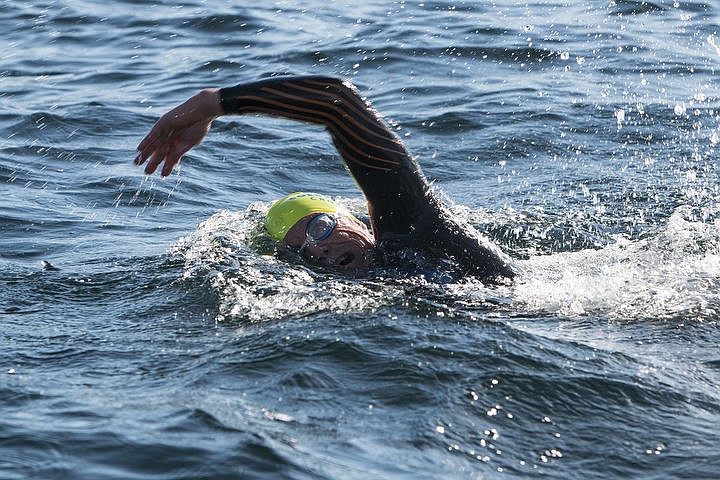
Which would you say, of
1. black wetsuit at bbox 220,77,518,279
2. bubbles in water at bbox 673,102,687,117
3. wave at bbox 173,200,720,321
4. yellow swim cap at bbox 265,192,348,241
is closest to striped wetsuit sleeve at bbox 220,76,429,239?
black wetsuit at bbox 220,77,518,279

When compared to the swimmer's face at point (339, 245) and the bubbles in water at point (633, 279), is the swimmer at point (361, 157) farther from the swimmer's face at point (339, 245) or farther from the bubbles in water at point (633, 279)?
the bubbles in water at point (633, 279)

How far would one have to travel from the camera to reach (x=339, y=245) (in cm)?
620

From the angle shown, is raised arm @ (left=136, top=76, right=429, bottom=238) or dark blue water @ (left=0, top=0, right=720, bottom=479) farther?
raised arm @ (left=136, top=76, right=429, bottom=238)

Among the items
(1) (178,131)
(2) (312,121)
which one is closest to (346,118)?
→ (2) (312,121)

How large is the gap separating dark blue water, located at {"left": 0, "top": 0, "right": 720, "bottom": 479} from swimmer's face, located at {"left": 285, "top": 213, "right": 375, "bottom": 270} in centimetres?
15

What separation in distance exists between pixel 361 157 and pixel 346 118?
0.22m

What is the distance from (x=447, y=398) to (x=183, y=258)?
9.48 feet

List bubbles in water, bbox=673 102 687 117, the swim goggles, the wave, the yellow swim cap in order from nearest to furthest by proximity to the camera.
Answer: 1. the wave
2. the swim goggles
3. the yellow swim cap
4. bubbles in water, bbox=673 102 687 117

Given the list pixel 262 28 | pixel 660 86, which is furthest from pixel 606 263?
pixel 262 28

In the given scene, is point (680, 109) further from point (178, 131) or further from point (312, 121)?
point (178, 131)

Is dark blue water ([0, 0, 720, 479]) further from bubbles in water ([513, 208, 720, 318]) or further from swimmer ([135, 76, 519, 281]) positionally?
swimmer ([135, 76, 519, 281])

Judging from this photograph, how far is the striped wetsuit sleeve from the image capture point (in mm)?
5289

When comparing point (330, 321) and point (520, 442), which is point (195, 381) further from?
point (520, 442)

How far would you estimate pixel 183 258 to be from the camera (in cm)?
662
